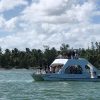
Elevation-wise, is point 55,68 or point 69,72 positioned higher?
point 55,68

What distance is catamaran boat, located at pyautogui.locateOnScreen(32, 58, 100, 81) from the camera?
2972 inches

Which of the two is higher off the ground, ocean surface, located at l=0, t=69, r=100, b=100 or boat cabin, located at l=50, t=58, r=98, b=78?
boat cabin, located at l=50, t=58, r=98, b=78

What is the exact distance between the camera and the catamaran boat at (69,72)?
2972 inches

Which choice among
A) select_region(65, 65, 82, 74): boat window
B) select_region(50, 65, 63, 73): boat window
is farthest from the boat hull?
select_region(50, 65, 63, 73): boat window

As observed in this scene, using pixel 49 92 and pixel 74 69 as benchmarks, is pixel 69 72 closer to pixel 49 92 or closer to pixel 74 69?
pixel 74 69

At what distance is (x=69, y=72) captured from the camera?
7738cm

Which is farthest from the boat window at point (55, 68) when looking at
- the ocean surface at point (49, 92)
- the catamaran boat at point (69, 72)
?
the ocean surface at point (49, 92)

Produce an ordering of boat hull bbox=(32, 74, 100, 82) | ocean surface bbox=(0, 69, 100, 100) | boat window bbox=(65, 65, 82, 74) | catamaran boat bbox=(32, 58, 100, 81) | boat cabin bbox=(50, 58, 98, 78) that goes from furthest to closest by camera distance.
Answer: boat window bbox=(65, 65, 82, 74)
boat cabin bbox=(50, 58, 98, 78)
catamaran boat bbox=(32, 58, 100, 81)
boat hull bbox=(32, 74, 100, 82)
ocean surface bbox=(0, 69, 100, 100)

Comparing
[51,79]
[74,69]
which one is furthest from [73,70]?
[51,79]

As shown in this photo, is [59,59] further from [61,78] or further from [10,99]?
[10,99]

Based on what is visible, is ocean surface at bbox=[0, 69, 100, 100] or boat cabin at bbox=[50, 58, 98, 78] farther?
boat cabin at bbox=[50, 58, 98, 78]

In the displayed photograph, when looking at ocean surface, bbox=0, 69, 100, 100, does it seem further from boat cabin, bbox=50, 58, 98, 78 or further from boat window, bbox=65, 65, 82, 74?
boat window, bbox=65, 65, 82, 74

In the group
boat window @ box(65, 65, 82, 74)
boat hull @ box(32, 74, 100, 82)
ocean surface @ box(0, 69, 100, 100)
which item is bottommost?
ocean surface @ box(0, 69, 100, 100)

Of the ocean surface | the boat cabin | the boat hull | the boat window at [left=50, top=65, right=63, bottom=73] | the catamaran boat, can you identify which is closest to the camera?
the ocean surface
